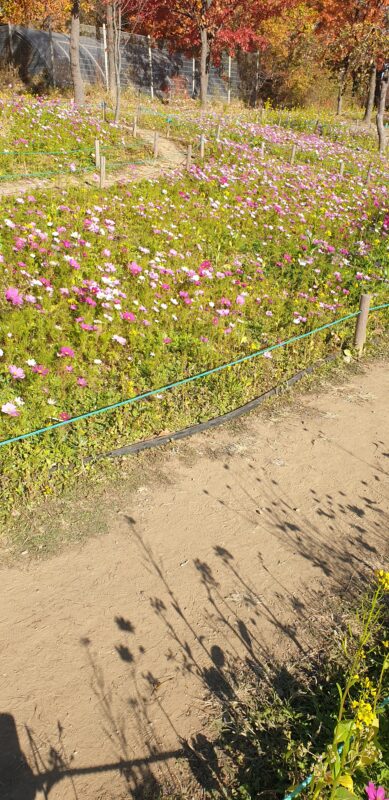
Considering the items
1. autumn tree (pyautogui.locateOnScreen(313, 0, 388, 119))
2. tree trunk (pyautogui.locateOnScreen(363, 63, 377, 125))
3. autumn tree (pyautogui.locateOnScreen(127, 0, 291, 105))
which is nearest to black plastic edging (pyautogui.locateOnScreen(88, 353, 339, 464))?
autumn tree (pyautogui.locateOnScreen(313, 0, 388, 119))

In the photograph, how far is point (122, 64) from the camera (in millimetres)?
26047

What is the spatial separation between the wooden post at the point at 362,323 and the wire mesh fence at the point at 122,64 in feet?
62.0

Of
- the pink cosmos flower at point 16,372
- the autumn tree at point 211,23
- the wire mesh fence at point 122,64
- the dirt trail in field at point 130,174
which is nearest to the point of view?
the pink cosmos flower at point 16,372

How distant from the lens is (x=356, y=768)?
277 centimetres

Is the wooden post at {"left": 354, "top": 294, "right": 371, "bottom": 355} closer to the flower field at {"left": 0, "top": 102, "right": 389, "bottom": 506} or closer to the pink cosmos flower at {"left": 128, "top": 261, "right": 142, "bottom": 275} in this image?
the flower field at {"left": 0, "top": 102, "right": 389, "bottom": 506}

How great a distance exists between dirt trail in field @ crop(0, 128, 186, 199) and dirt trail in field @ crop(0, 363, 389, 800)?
269 inches

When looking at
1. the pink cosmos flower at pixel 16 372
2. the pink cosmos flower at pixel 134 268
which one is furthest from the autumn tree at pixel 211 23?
the pink cosmos flower at pixel 16 372

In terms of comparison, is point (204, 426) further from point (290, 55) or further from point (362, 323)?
point (290, 55)

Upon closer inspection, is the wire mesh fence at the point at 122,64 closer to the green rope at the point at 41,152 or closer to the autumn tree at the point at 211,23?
the autumn tree at the point at 211,23

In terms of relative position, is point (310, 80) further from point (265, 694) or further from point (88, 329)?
point (265, 694)

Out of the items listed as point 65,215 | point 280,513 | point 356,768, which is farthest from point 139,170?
point 356,768

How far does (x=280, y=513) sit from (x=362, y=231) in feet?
28.5

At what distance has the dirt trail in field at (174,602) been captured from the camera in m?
2.96

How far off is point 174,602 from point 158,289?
4.72 metres
